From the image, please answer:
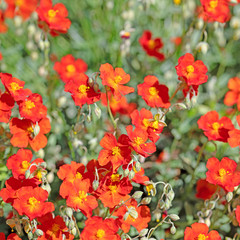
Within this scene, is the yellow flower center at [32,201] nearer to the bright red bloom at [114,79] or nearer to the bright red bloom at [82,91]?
the bright red bloom at [82,91]

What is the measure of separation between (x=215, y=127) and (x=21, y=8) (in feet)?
6.46

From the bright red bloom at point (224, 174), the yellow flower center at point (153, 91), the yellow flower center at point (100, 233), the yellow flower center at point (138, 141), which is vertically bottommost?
the yellow flower center at point (100, 233)

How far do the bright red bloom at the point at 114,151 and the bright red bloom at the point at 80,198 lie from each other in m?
0.14

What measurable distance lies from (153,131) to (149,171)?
74 centimetres

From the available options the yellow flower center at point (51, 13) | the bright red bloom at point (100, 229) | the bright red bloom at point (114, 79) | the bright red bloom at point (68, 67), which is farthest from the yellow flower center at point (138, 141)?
the bright red bloom at point (68, 67)

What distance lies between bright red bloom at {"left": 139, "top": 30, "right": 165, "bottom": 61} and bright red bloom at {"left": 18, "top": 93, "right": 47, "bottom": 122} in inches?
59.2

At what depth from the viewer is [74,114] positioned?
266 centimetres

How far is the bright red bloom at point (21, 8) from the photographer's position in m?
3.17

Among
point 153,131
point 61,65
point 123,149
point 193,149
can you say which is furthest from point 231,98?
point 61,65

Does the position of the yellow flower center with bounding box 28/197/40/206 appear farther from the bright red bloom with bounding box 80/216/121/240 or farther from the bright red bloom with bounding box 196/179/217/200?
the bright red bloom with bounding box 196/179/217/200

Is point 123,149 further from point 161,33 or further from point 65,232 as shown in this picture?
point 161,33

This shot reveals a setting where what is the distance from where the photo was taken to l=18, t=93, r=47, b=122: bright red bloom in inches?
73.2

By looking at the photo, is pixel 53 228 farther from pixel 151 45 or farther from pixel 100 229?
pixel 151 45

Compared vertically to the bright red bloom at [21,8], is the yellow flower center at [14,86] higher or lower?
higher
